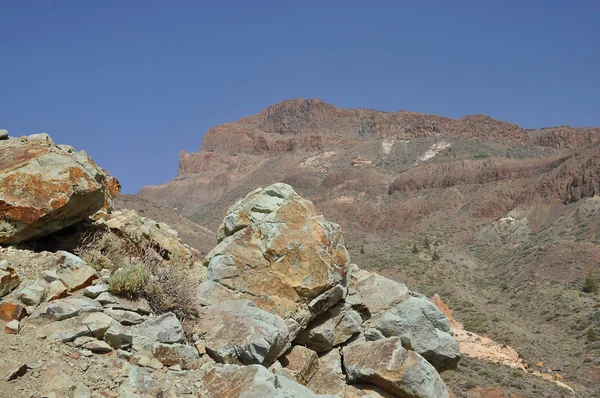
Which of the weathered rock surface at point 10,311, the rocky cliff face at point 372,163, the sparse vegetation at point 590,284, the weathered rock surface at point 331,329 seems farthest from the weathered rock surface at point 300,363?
the rocky cliff face at point 372,163

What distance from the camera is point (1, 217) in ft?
24.3

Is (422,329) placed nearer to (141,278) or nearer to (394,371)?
(394,371)

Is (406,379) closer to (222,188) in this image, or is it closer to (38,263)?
(38,263)

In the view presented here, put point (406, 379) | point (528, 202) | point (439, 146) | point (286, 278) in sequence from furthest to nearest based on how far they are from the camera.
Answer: point (439, 146) < point (528, 202) < point (286, 278) < point (406, 379)

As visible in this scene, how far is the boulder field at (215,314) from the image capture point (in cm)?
573

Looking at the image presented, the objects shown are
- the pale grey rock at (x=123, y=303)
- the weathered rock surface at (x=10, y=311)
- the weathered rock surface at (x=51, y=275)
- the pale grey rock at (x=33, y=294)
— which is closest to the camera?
the weathered rock surface at (x=10, y=311)

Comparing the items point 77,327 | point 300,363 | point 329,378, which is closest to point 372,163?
point 329,378

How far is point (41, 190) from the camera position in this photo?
7723mm

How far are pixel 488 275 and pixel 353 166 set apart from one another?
6101cm

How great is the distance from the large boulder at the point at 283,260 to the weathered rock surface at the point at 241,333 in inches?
28.2

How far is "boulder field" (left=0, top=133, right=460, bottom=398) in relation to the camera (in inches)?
226

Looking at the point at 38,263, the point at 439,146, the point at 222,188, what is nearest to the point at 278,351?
the point at 38,263

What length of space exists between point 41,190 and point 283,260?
4.13 meters

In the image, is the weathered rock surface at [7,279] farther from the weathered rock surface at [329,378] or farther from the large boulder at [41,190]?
the weathered rock surface at [329,378]
